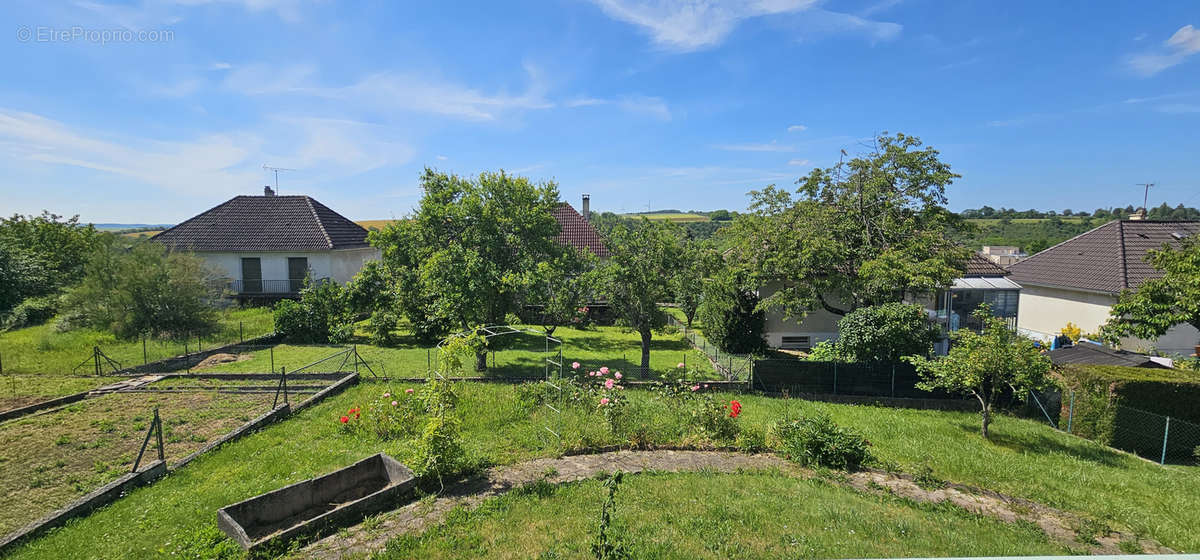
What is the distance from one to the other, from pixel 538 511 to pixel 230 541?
3885 mm

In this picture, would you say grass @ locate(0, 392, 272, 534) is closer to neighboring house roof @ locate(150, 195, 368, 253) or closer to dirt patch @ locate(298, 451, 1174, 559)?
dirt patch @ locate(298, 451, 1174, 559)

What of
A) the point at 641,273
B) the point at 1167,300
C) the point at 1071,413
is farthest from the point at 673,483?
the point at 1167,300

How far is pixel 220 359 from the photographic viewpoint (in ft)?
58.7

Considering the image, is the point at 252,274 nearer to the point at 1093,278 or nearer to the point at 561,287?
the point at 561,287

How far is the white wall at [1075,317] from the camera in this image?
20.6 meters

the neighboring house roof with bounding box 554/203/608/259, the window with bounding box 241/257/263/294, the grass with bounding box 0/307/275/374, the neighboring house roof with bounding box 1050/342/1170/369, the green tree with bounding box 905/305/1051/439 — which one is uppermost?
the neighboring house roof with bounding box 554/203/608/259

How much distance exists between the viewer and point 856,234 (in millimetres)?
18922

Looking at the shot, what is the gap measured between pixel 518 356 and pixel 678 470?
36.2 ft

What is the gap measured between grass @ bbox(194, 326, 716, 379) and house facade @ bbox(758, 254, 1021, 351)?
13.5 ft

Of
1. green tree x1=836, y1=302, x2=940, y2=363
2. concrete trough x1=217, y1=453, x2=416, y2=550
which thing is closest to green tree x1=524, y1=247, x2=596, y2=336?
concrete trough x1=217, y1=453, x2=416, y2=550

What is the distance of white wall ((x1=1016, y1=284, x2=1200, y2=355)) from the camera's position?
20625 mm

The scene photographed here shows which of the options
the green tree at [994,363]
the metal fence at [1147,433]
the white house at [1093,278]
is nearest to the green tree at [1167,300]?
the metal fence at [1147,433]

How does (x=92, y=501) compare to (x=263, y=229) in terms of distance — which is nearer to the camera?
(x=92, y=501)

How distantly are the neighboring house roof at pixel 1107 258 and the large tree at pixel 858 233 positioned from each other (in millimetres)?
8659
